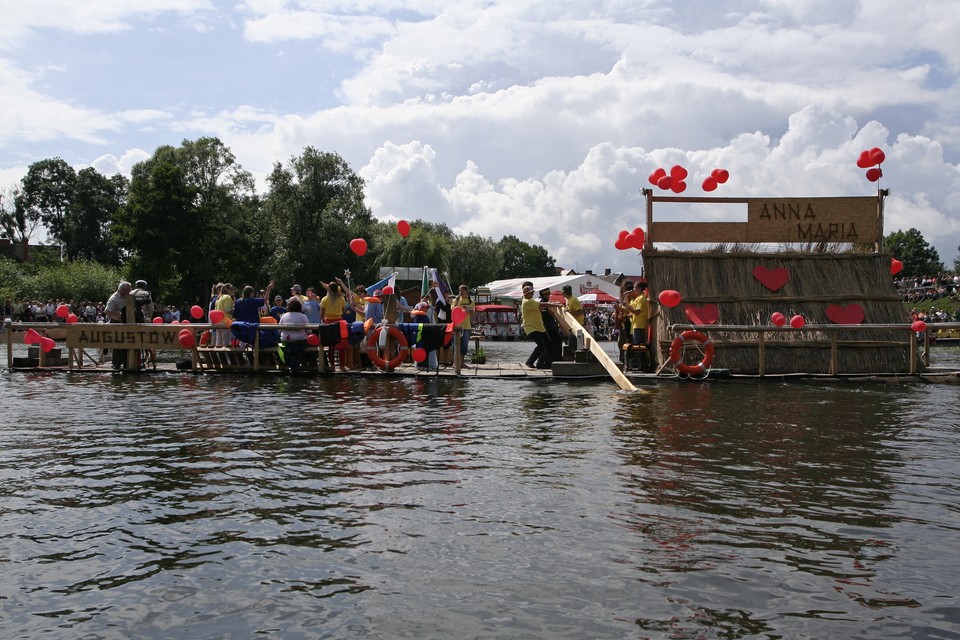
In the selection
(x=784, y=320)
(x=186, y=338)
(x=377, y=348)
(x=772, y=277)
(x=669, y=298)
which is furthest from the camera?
(x=772, y=277)

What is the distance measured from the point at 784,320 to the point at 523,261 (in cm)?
10906

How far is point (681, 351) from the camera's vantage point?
16594mm

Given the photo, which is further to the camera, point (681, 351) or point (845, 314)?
point (845, 314)

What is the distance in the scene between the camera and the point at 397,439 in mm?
9555

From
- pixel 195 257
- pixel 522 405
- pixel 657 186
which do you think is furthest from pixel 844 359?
pixel 195 257

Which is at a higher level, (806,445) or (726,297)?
(726,297)

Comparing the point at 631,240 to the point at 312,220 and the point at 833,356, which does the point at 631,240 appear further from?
the point at 312,220

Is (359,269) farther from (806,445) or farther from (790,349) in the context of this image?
(806,445)

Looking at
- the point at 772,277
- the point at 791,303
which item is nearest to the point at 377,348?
the point at 772,277

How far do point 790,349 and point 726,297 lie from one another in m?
1.63

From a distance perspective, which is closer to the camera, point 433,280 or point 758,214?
point 758,214

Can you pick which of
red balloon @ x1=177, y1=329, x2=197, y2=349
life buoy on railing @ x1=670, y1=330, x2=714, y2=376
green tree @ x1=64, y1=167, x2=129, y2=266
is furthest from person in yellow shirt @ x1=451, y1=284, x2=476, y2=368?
green tree @ x1=64, y1=167, x2=129, y2=266

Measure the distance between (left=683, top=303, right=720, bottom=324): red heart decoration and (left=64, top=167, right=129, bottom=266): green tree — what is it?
A: 72497 millimetres

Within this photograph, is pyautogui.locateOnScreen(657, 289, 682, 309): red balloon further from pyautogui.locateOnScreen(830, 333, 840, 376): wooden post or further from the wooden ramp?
pyautogui.locateOnScreen(830, 333, 840, 376): wooden post
